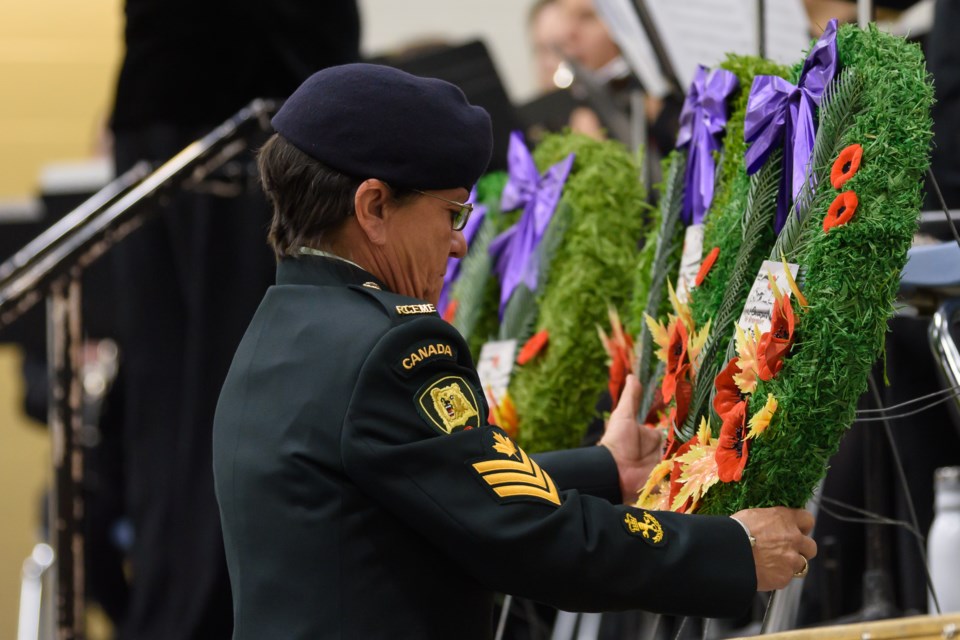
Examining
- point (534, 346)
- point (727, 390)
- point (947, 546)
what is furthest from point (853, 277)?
point (534, 346)

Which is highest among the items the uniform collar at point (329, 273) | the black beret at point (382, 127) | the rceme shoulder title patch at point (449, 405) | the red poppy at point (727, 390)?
the black beret at point (382, 127)

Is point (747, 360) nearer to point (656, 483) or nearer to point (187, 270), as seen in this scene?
point (656, 483)

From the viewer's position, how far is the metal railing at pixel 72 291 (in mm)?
2439

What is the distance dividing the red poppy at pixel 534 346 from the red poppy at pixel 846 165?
2.52 ft

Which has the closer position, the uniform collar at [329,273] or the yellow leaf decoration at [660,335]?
the uniform collar at [329,273]

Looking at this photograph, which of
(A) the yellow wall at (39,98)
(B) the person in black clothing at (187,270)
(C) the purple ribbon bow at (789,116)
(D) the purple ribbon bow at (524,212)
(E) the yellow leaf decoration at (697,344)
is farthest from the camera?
(A) the yellow wall at (39,98)

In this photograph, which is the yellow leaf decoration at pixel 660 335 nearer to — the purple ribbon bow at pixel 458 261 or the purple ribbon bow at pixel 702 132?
the purple ribbon bow at pixel 702 132

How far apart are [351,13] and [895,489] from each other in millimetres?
1608

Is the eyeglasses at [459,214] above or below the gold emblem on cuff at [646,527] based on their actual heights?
above

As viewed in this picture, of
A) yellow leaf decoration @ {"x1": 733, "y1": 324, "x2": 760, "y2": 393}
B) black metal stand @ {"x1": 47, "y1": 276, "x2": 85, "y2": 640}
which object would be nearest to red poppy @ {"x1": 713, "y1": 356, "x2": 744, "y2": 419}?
yellow leaf decoration @ {"x1": 733, "y1": 324, "x2": 760, "y2": 393}

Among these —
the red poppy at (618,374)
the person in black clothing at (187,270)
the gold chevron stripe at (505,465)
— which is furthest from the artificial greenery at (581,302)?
the person in black clothing at (187,270)

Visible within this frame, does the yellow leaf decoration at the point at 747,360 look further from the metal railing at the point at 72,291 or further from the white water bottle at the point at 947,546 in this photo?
the metal railing at the point at 72,291

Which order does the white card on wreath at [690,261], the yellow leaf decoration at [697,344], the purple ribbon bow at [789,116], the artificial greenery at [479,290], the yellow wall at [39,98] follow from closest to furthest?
the purple ribbon bow at [789,116]
the yellow leaf decoration at [697,344]
the white card on wreath at [690,261]
the artificial greenery at [479,290]
the yellow wall at [39,98]

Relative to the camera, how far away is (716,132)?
1838 millimetres
